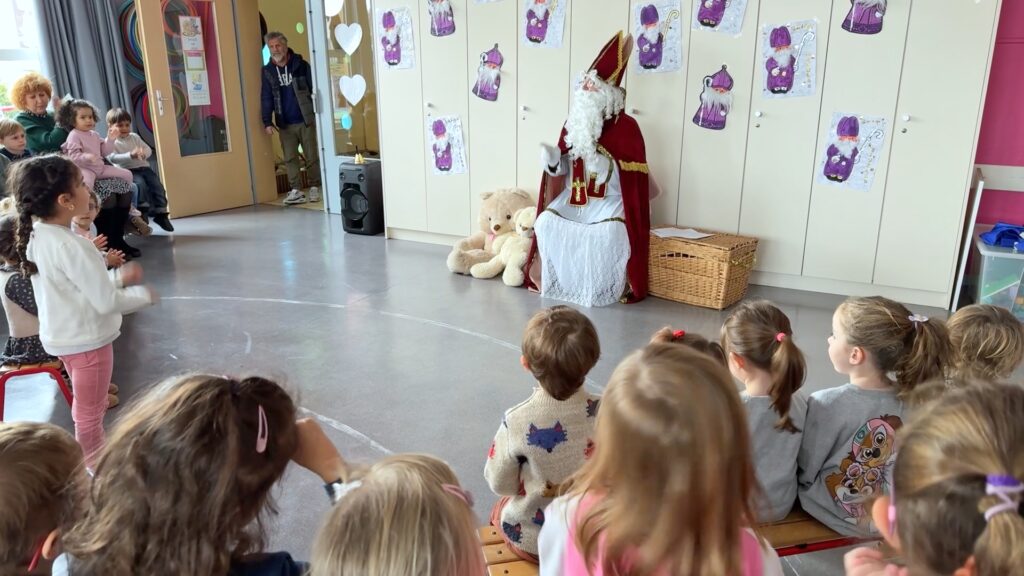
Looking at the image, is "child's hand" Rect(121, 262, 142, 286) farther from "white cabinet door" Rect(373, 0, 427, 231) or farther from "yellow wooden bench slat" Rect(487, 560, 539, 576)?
"white cabinet door" Rect(373, 0, 427, 231)

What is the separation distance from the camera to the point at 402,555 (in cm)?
100

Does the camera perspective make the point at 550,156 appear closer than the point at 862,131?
No

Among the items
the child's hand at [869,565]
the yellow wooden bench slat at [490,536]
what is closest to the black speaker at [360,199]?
the yellow wooden bench slat at [490,536]

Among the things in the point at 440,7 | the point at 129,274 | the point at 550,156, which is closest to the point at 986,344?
the point at 129,274

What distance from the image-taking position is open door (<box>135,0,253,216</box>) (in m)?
6.56

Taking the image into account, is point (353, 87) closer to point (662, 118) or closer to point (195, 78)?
point (195, 78)

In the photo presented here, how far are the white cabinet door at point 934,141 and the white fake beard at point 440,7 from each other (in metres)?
2.99

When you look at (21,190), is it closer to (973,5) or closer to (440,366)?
(440,366)

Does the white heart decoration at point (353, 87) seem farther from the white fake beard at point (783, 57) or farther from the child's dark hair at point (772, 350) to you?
the child's dark hair at point (772, 350)

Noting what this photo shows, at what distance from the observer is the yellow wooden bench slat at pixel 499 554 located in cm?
185

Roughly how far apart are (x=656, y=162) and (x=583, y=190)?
0.58m

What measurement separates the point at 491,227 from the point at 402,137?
1.22 m

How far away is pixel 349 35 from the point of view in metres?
6.48

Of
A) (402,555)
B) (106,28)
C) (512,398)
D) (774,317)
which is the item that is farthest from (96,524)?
(106,28)
